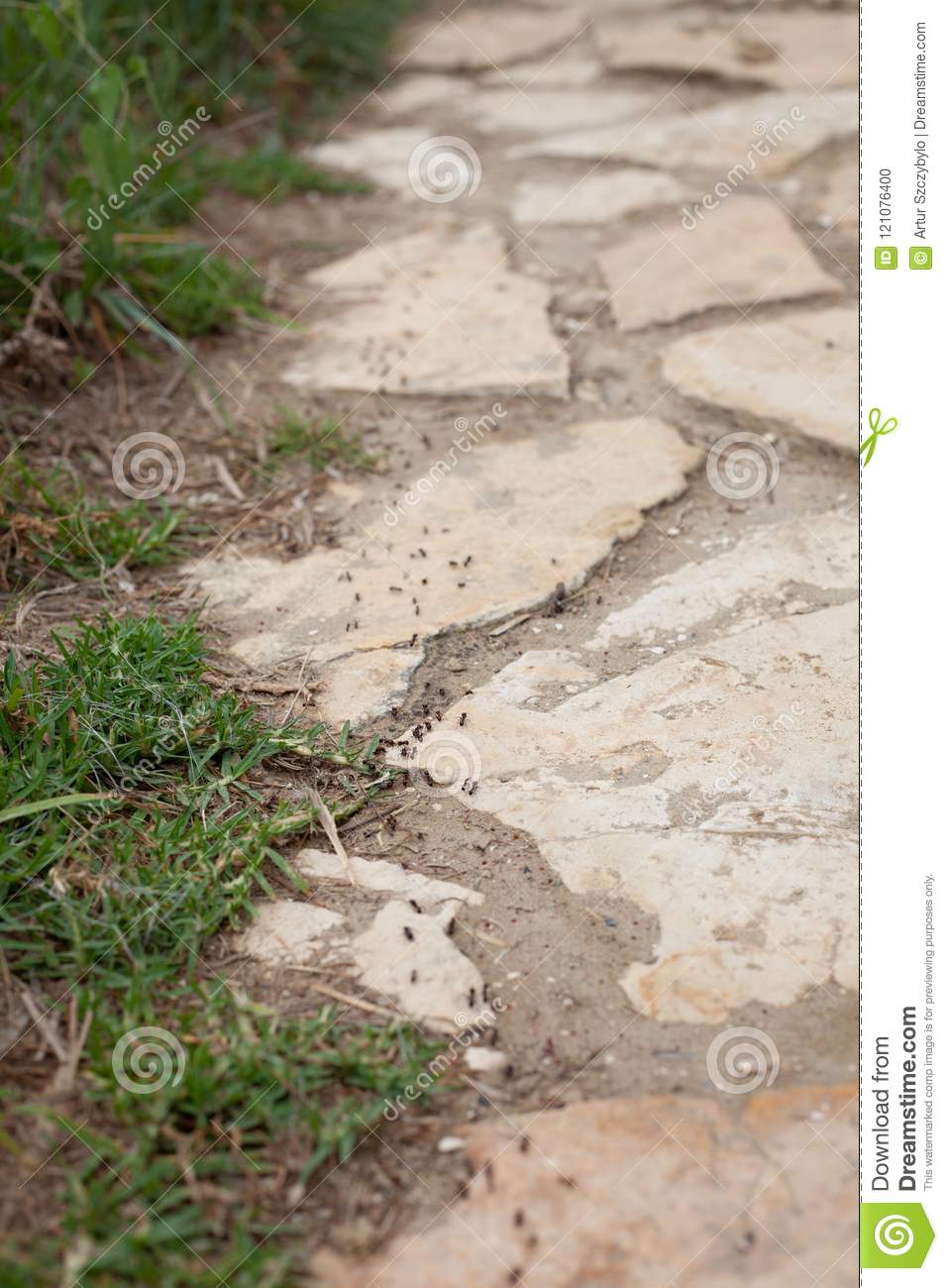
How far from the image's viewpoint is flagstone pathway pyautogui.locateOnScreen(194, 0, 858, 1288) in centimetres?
149

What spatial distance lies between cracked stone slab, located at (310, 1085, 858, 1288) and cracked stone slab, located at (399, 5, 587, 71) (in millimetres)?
4510

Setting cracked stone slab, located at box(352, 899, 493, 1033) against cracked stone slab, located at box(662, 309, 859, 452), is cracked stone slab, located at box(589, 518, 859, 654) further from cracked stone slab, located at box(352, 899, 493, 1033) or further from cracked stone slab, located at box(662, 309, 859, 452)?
cracked stone slab, located at box(352, 899, 493, 1033)

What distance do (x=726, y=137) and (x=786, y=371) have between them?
159 cm

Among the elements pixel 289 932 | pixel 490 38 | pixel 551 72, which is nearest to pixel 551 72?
pixel 551 72

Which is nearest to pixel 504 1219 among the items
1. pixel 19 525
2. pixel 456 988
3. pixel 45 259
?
pixel 456 988

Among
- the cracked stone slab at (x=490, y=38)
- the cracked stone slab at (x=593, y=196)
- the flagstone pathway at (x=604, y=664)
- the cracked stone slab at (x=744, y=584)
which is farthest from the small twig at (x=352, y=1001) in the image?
the cracked stone slab at (x=490, y=38)

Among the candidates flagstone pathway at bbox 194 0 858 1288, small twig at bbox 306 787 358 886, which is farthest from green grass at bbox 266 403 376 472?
small twig at bbox 306 787 358 886

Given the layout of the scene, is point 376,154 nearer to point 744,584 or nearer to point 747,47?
point 747,47

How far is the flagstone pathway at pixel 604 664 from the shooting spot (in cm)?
149

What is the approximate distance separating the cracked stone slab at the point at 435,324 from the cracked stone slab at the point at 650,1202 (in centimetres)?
195

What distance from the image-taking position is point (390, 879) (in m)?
1.86

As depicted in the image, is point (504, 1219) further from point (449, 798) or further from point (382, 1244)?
point (449, 798)

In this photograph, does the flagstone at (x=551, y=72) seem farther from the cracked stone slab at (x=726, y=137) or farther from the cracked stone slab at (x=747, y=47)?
the cracked stone slab at (x=726, y=137)
